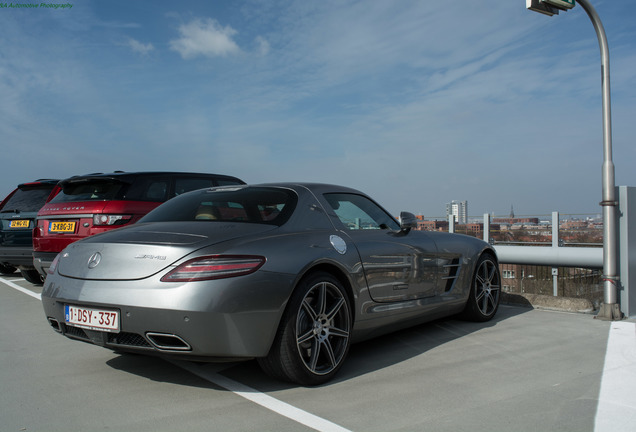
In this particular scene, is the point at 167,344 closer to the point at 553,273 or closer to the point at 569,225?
the point at 569,225

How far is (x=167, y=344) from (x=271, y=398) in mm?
693

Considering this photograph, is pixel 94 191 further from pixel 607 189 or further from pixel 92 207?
pixel 607 189

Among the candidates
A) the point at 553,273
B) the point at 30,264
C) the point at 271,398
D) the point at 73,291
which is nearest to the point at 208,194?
the point at 73,291

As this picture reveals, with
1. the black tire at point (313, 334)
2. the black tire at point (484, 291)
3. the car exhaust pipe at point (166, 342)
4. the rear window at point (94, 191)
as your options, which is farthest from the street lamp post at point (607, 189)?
the rear window at point (94, 191)

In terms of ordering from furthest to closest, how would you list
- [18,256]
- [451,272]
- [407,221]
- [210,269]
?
[18,256], [451,272], [407,221], [210,269]

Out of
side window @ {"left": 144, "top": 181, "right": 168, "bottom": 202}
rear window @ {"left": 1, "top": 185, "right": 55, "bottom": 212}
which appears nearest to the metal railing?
side window @ {"left": 144, "top": 181, "right": 168, "bottom": 202}

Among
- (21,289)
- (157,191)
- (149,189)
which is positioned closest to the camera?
(149,189)

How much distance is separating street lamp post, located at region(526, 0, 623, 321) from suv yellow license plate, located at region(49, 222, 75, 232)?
19.2 ft

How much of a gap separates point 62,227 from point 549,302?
6.05 metres

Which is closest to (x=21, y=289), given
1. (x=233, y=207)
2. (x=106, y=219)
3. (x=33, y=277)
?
(x=33, y=277)

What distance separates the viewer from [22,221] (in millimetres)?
9008

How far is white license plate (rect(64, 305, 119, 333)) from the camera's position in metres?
3.32

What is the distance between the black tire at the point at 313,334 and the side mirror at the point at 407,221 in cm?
114

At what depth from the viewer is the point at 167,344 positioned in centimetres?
325
